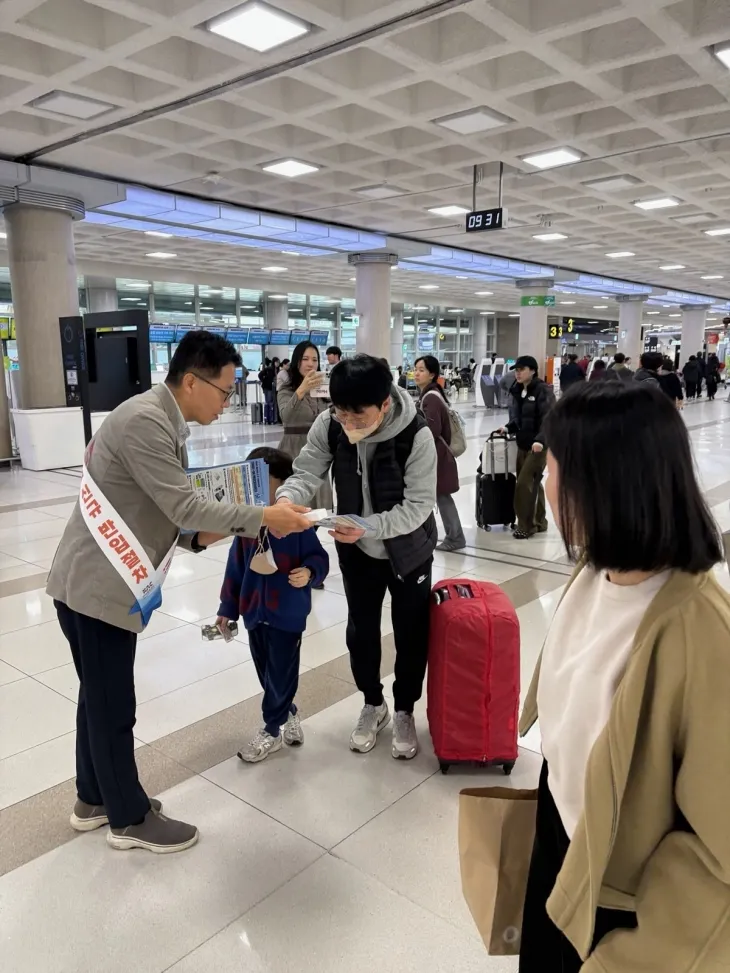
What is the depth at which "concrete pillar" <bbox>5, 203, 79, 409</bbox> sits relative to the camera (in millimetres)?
9594

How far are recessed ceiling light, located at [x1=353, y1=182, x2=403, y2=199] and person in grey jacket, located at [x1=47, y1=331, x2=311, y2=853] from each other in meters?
9.06

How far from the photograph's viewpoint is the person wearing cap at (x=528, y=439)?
20.0 feet

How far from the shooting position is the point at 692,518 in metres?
0.94

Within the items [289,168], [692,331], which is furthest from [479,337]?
[289,168]

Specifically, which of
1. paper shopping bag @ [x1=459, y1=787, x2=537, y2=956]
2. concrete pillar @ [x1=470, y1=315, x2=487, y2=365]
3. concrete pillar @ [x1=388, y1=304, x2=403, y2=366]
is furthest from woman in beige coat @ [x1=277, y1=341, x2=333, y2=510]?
concrete pillar @ [x1=470, y1=315, x2=487, y2=365]

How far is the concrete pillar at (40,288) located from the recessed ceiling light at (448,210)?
5.76 meters

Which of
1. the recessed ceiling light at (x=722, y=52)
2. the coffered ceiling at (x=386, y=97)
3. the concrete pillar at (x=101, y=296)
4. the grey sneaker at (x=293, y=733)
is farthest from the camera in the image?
the concrete pillar at (x=101, y=296)

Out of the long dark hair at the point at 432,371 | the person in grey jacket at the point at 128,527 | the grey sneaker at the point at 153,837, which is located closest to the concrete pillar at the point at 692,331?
the long dark hair at the point at 432,371

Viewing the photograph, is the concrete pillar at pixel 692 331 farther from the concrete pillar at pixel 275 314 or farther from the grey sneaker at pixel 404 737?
the grey sneaker at pixel 404 737

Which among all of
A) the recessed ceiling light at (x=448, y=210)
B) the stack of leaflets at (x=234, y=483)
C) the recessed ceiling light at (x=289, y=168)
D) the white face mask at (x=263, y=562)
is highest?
the recessed ceiling light at (x=289, y=168)

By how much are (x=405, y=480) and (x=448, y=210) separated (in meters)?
10.4

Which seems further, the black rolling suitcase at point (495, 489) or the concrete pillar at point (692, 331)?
the concrete pillar at point (692, 331)

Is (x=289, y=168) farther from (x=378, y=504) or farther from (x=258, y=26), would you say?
(x=378, y=504)

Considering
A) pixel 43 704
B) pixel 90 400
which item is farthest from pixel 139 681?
pixel 90 400
